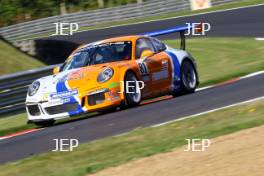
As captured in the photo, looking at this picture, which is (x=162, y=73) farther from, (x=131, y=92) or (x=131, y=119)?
(x=131, y=119)

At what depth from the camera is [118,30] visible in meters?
32.0

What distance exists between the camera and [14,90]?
1516 cm

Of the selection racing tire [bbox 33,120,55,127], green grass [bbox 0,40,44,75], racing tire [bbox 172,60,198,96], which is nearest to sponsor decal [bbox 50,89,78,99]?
racing tire [bbox 33,120,55,127]

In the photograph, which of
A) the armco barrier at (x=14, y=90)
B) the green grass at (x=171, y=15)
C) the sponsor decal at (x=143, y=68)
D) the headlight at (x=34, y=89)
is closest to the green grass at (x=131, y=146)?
the sponsor decal at (x=143, y=68)

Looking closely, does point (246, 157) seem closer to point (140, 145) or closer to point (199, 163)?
point (199, 163)

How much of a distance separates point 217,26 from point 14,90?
45.0 feet

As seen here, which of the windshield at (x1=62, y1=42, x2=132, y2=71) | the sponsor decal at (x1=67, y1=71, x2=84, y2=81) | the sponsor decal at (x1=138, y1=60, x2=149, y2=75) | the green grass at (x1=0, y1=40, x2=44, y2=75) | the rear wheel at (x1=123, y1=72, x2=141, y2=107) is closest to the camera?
the sponsor decal at (x1=67, y1=71, x2=84, y2=81)

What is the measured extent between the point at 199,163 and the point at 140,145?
5.26ft

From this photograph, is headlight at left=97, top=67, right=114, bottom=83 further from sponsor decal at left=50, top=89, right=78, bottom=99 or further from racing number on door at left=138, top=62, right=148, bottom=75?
racing number on door at left=138, top=62, right=148, bottom=75

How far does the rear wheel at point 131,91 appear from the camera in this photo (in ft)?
41.1

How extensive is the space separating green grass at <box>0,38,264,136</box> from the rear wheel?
5.81ft

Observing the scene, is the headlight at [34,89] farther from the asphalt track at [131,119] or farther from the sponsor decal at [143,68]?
the sponsor decal at [143,68]

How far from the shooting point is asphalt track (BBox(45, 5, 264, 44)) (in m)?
25.3

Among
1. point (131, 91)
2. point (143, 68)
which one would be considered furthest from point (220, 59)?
point (131, 91)
